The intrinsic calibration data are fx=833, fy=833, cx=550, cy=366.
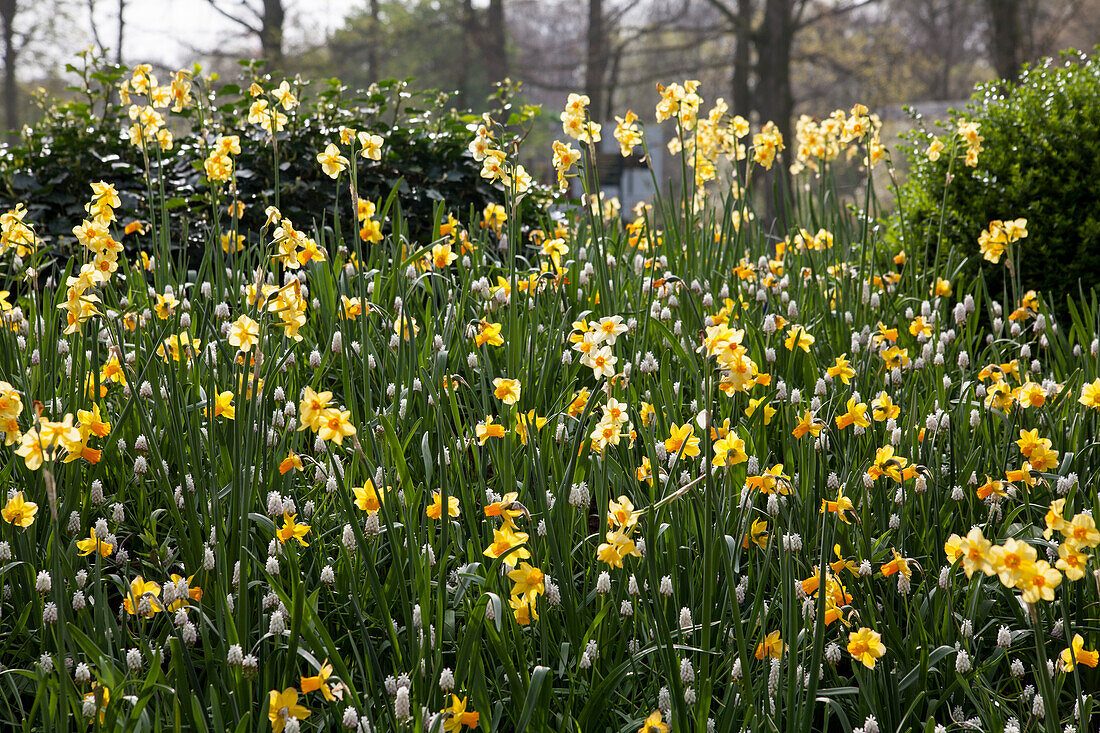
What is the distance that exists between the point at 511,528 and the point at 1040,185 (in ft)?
12.4

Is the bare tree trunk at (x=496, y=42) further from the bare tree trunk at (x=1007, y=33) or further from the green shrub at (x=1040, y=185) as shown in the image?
the green shrub at (x=1040, y=185)

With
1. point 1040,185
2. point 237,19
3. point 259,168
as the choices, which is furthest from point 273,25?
point 1040,185

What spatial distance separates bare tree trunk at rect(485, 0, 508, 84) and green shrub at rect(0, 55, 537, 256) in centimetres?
1275

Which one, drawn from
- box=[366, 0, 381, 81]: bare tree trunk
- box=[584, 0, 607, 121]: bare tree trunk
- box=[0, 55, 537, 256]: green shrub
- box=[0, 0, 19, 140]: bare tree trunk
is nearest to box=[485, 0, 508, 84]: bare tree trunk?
box=[584, 0, 607, 121]: bare tree trunk

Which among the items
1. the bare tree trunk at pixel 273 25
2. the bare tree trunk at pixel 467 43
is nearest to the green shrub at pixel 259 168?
the bare tree trunk at pixel 273 25

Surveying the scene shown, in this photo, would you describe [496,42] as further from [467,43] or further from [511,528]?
[511,528]

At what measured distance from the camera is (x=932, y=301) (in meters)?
3.87

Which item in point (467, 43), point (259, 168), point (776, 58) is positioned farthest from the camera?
point (467, 43)

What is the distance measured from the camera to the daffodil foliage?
159 cm

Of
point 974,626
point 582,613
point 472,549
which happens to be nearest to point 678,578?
point 582,613

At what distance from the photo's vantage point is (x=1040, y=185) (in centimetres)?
423

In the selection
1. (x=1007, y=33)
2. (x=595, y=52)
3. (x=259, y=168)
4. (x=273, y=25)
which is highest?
(x=273, y=25)

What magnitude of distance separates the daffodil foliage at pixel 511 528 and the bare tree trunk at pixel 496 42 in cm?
1477

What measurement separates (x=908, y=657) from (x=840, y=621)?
0.54 ft
